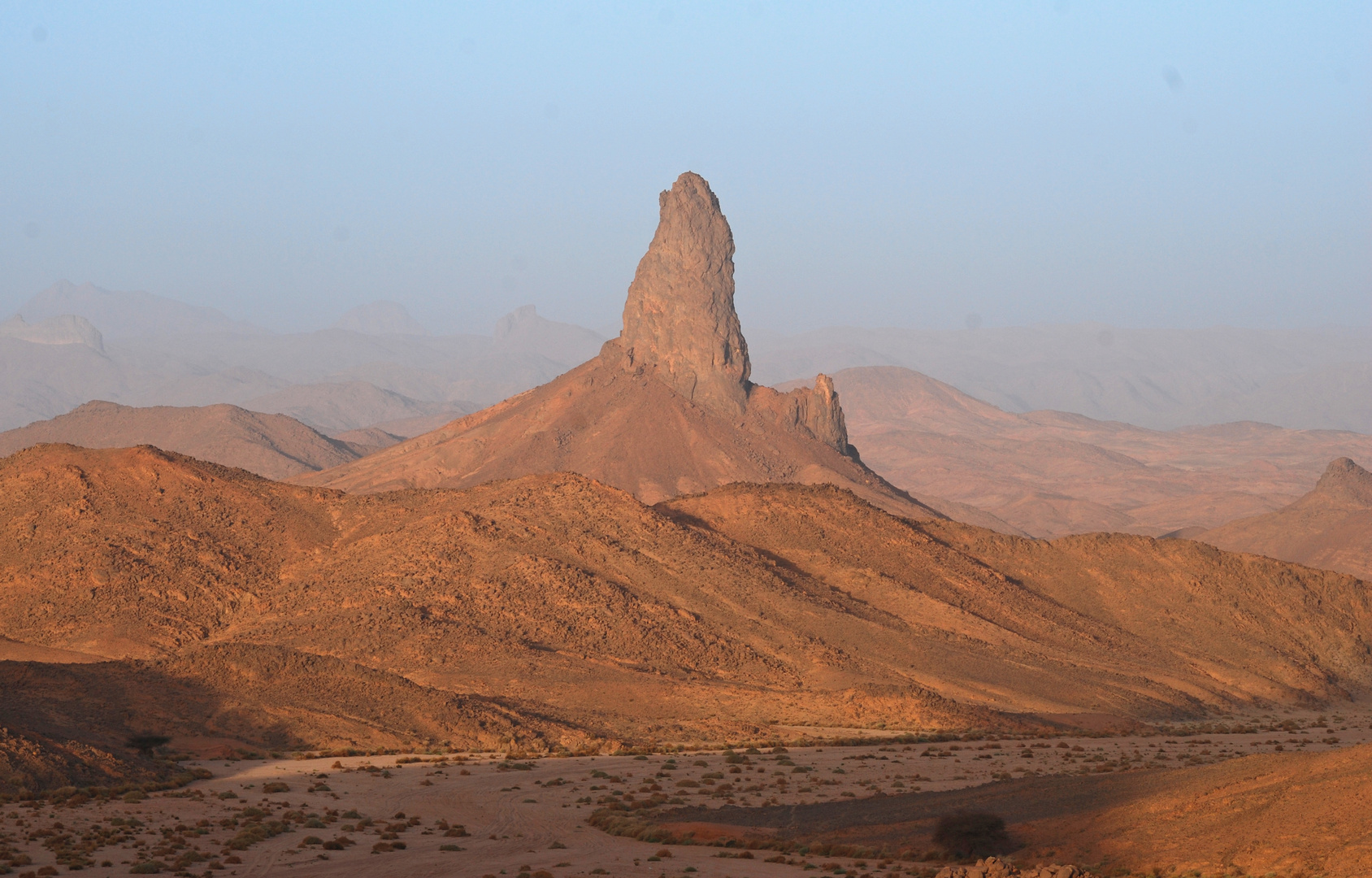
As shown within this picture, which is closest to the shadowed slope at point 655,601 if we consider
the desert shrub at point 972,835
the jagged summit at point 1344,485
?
the desert shrub at point 972,835

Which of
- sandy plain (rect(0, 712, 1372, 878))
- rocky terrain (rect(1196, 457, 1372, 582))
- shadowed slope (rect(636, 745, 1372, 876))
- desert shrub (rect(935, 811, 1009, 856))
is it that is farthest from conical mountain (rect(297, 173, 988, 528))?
desert shrub (rect(935, 811, 1009, 856))

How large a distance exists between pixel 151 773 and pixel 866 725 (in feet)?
94.3

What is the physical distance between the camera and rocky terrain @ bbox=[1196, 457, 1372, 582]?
5241 inches

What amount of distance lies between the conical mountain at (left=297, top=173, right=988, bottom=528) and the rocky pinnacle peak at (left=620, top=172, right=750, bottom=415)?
13cm

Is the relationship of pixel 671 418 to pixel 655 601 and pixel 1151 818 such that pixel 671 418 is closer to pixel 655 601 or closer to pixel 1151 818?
pixel 655 601

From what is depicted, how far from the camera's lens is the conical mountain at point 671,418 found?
14238cm

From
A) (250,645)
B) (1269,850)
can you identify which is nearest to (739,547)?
(250,645)

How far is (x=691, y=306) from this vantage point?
15375 cm

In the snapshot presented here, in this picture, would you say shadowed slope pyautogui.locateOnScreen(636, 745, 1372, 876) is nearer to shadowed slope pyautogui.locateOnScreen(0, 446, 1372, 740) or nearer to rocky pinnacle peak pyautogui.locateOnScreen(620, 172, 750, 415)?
shadowed slope pyautogui.locateOnScreen(0, 446, 1372, 740)

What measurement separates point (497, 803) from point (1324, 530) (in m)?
124

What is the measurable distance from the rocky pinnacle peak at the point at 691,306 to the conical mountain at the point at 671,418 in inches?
4.9

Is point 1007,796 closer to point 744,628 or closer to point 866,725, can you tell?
point 866,725

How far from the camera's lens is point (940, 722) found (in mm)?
58875

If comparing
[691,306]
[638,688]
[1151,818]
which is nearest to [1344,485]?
[691,306]
